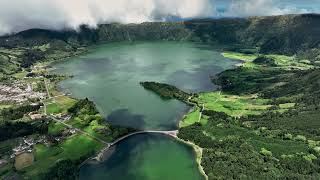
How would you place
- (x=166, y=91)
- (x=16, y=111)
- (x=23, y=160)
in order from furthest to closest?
(x=166, y=91) < (x=16, y=111) < (x=23, y=160)

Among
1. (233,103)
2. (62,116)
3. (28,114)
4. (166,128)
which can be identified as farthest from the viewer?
(233,103)

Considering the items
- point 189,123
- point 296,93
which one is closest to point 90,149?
point 189,123

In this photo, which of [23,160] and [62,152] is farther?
[62,152]

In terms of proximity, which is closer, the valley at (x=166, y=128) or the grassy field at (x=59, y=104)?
the valley at (x=166, y=128)

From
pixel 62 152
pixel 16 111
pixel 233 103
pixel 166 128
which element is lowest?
pixel 62 152

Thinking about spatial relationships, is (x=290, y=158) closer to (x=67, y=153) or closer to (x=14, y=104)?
(x=67, y=153)

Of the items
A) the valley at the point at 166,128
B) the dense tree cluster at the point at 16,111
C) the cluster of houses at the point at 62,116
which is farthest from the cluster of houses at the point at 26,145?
the dense tree cluster at the point at 16,111

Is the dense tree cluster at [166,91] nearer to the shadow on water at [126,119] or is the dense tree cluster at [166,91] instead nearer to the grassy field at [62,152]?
the shadow on water at [126,119]

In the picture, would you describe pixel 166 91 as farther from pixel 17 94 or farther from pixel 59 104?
pixel 17 94

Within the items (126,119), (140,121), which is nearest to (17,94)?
(126,119)

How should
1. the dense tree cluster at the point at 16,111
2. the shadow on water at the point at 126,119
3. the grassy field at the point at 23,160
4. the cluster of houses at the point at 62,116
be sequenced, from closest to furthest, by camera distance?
the grassy field at the point at 23,160
the shadow on water at the point at 126,119
the cluster of houses at the point at 62,116
the dense tree cluster at the point at 16,111
